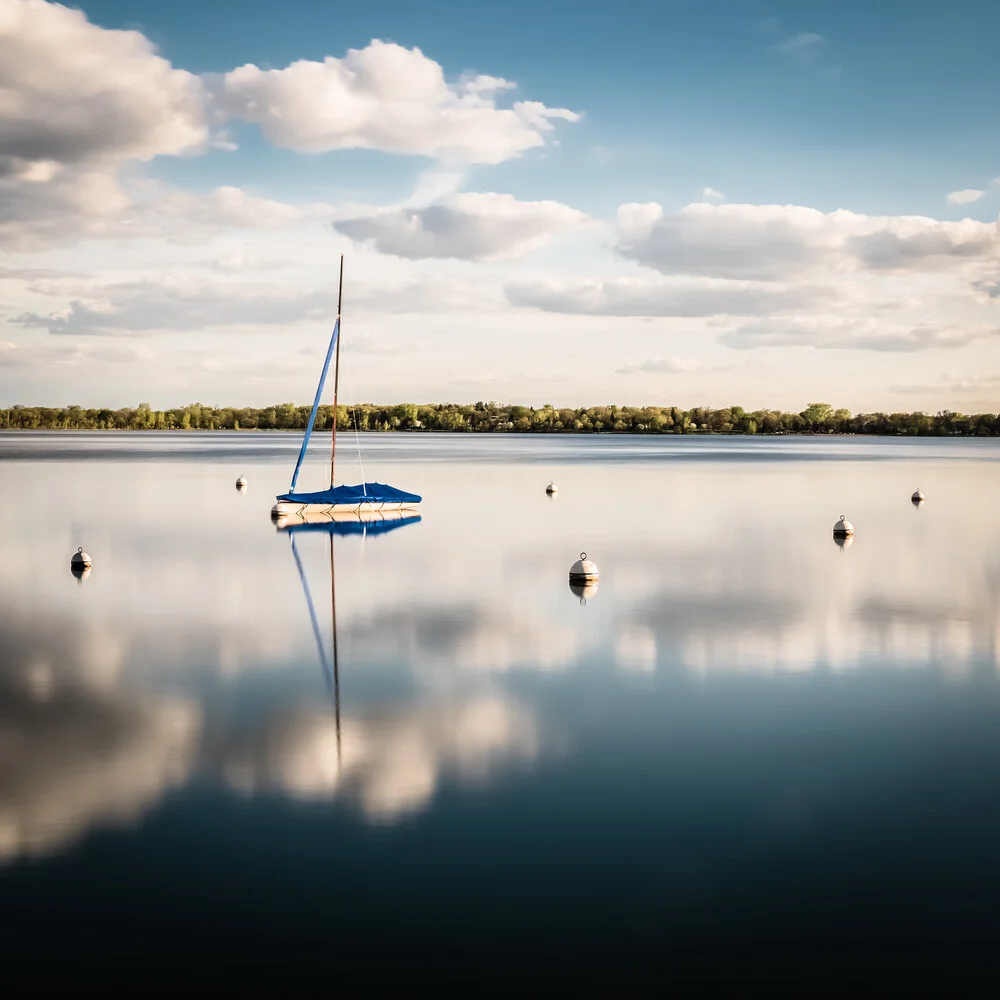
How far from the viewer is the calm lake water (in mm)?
7609

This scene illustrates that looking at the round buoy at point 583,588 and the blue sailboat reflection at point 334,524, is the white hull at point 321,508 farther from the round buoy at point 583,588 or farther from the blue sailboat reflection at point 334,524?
the round buoy at point 583,588

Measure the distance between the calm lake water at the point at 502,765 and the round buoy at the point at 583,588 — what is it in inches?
16.5

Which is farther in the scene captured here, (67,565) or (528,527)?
(528,527)

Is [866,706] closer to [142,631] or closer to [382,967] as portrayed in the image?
[382,967]


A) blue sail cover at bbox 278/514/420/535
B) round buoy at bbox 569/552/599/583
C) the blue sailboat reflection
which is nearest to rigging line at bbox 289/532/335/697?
the blue sailboat reflection

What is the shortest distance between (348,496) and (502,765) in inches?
1122

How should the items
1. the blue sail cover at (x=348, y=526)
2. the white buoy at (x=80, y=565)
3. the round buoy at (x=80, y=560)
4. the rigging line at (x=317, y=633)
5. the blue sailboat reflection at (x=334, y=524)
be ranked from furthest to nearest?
the blue sail cover at (x=348, y=526), the blue sailboat reflection at (x=334, y=524), the round buoy at (x=80, y=560), the white buoy at (x=80, y=565), the rigging line at (x=317, y=633)

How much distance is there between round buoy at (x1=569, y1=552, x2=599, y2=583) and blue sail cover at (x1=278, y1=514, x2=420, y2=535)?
12.7 meters

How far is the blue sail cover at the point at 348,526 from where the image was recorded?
36.2 meters

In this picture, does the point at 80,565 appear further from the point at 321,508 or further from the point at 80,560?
the point at 321,508

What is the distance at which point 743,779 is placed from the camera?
35.2ft

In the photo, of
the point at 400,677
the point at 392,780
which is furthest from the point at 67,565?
the point at 392,780

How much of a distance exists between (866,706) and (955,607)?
920cm

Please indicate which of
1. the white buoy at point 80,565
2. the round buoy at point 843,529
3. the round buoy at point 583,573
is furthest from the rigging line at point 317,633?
the round buoy at point 843,529
